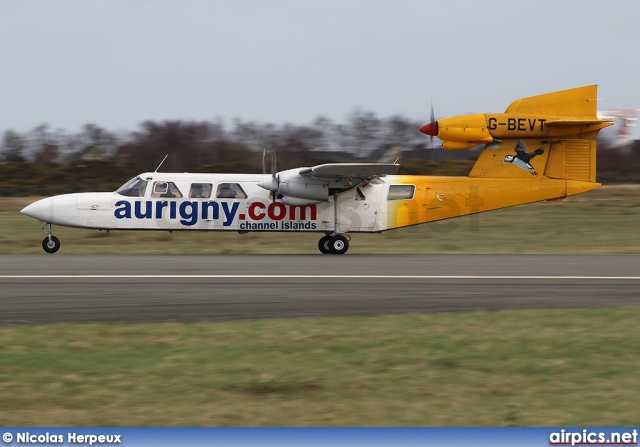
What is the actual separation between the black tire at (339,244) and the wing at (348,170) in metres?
1.72

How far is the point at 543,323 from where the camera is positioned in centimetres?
990

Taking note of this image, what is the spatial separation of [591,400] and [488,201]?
1378cm

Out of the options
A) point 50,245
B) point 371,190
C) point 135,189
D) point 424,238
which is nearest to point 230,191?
point 135,189

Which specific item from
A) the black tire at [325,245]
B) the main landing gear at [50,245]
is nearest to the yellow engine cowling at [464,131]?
the black tire at [325,245]

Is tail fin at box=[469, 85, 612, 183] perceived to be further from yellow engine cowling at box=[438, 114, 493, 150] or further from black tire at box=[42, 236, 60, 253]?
black tire at box=[42, 236, 60, 253]

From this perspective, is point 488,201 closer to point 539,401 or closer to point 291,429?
point 539,401

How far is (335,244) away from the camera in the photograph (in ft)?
65.9

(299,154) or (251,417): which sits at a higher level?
(299,154)

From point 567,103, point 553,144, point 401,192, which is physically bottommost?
point 401,192

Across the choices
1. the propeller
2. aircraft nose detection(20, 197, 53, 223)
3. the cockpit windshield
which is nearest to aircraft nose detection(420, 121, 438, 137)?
the propeller

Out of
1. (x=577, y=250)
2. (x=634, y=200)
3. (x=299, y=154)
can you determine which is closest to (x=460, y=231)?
(x=577, y=250)

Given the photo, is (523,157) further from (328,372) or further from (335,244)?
(328,372)

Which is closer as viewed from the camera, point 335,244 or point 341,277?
point 341,277

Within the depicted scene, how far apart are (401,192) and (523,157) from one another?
3.19 m
